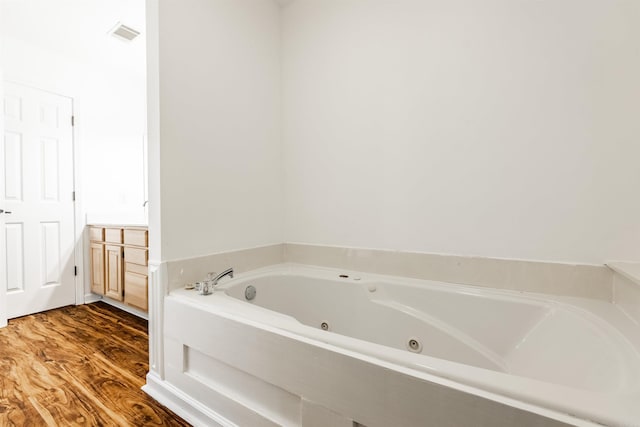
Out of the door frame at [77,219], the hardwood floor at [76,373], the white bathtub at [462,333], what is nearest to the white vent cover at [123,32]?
Answer: the door frame at [77,219]

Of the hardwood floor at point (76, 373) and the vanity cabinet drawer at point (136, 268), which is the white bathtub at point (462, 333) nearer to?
the hardwood floor at point (76, 373)

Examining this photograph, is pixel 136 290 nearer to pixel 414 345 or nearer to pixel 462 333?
pixel 414 345

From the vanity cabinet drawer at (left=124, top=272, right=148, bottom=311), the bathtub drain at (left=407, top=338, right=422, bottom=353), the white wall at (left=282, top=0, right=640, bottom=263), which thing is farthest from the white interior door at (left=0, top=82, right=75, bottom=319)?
the bathtub drain at (left=407, top=338, right=422, bottom=353)

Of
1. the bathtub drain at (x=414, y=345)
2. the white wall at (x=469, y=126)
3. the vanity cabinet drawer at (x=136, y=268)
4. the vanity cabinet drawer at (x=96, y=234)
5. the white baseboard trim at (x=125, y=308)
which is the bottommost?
the white baseboard trim at (x=125, y=308)

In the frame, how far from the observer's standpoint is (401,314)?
1339mm

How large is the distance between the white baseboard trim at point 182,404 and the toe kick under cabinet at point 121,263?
37.0 inches

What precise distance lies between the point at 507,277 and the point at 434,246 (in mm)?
337

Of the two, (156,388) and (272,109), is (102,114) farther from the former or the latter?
(156,388)

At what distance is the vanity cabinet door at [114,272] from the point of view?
2303 mm

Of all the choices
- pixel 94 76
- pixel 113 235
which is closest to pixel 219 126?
pixel 113 235

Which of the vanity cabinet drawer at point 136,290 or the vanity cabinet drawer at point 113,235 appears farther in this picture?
the vanity cabinet drawer at point 113,235

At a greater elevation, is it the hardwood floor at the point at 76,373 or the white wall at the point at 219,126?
the white wall at the point at 219,126

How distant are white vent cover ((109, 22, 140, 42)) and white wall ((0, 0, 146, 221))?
1.7 inches

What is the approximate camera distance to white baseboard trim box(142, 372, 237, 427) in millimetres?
1077
